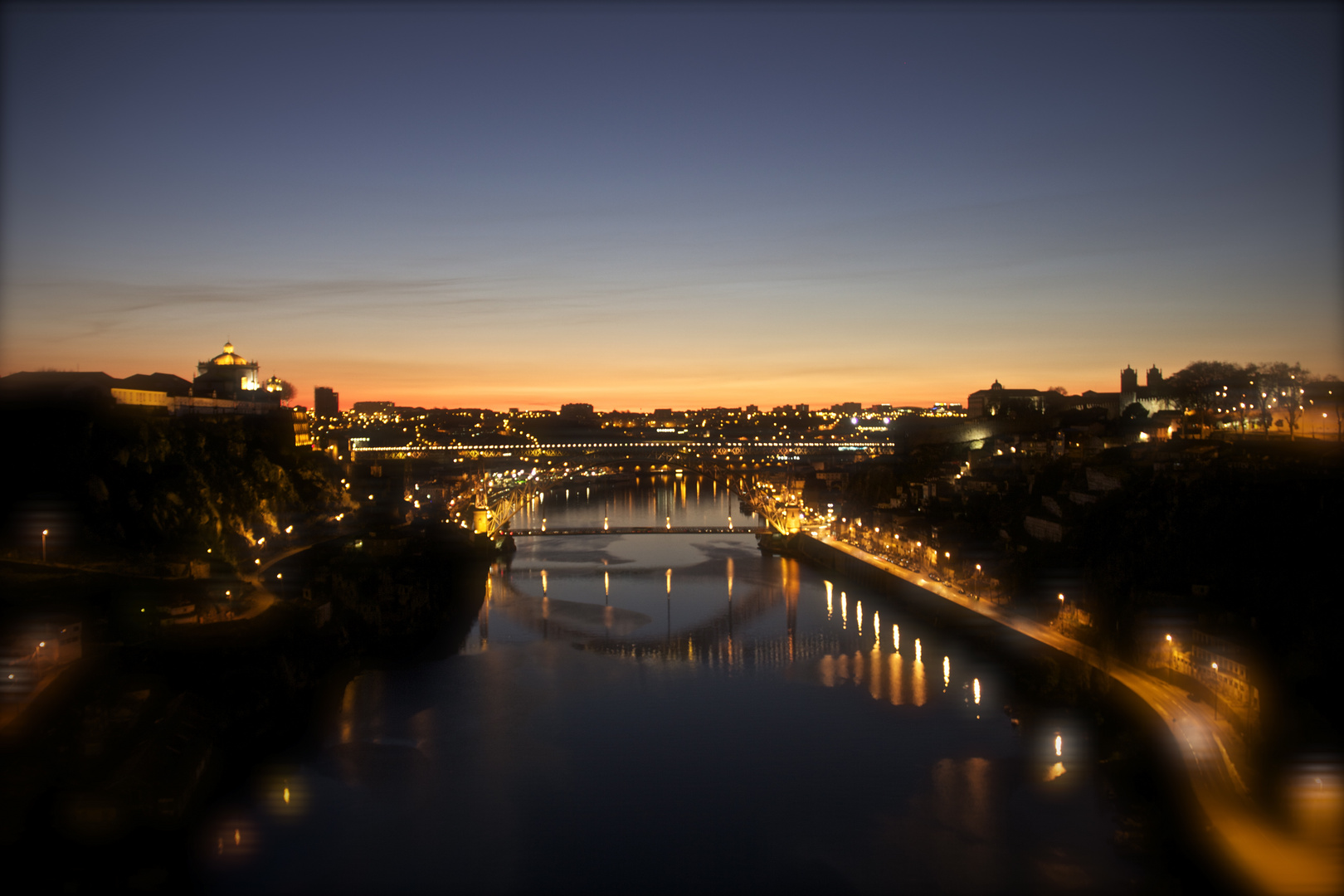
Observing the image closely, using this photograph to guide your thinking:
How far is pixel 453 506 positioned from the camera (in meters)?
20.8

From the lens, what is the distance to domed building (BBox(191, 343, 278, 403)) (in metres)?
21.9

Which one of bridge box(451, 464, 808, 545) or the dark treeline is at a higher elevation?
the dark treeline

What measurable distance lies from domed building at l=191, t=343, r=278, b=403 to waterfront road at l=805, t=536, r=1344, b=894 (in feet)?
62.1

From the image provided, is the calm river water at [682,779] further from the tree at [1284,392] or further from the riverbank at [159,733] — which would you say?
the tree at [1284,392]

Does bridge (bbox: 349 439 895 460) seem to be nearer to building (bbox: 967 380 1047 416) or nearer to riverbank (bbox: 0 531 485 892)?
building (bbox: 967 380 1047 416)

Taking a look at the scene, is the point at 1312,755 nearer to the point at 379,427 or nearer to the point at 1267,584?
the point at 1267,584

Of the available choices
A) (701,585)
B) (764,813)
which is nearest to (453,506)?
(701,585)

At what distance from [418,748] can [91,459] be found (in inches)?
265

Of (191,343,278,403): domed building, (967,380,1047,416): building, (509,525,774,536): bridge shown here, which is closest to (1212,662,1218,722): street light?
(509,525,774,536): bridge

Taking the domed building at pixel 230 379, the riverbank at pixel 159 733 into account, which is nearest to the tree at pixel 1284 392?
the riverbank at pixel 159 733

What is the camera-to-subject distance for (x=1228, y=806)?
5.73 metres

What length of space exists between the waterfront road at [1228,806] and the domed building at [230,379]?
1893 cm

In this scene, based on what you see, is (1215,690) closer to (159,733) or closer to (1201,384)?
(159,733)

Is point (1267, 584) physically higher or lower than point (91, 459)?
lower
